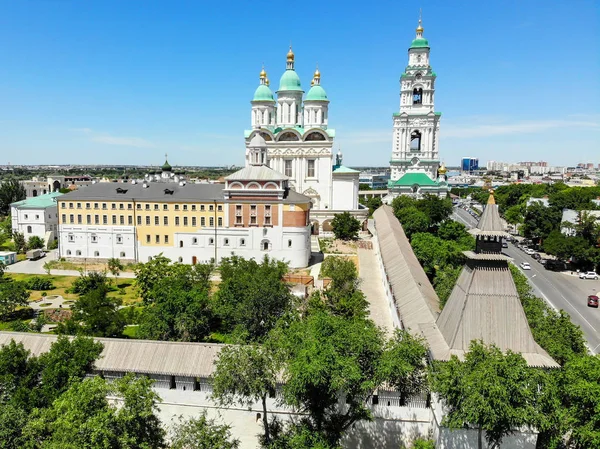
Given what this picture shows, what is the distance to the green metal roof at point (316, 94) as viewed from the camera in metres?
63.3

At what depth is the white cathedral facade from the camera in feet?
201

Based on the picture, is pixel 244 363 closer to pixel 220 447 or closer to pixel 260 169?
pixel 220 447

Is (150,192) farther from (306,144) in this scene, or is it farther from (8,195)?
(8,195)

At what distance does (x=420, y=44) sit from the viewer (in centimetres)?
8206

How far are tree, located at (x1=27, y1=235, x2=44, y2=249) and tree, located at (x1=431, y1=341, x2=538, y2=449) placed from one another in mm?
56144

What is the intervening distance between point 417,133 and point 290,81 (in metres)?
31.9

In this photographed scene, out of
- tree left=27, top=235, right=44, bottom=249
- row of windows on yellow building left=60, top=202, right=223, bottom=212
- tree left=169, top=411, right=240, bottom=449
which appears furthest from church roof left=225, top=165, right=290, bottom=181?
tree left=169, top=411, right=240, bottom=449

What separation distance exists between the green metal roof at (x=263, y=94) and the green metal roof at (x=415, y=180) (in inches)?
1195

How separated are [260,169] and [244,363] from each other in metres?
32.0

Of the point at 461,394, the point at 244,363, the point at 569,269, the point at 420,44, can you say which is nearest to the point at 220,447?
the point at 244,363

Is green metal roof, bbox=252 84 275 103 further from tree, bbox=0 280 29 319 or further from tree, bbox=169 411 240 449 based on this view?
tree, bbox=169 411 240 449

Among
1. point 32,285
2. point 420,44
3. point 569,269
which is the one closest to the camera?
point 32,285

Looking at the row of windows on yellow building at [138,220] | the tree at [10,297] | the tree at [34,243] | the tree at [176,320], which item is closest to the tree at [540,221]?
the row of windows on yellow building at [138,220]

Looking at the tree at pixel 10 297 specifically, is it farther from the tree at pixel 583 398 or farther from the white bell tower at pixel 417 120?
the white bell tower at pixel 417 120
